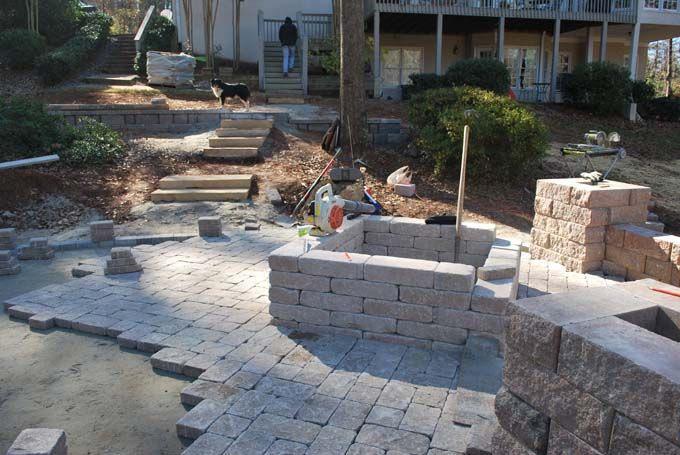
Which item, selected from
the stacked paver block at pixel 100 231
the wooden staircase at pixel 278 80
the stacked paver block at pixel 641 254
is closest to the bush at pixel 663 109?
the wooden staircase at pixel 278 80

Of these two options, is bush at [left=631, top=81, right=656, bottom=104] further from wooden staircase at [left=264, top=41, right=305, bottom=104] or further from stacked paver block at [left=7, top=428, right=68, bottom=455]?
stacked paver block at [left=7, top=428, right=68, bottom=455]

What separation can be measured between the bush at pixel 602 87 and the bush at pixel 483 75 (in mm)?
3681

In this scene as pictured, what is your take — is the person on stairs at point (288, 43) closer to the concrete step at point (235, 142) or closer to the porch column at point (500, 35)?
the porch column at point (500, 35)

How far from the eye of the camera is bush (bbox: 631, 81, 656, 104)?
20.3 metres

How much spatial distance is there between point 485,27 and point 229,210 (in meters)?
16.1

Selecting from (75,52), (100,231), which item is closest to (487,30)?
(75,52)

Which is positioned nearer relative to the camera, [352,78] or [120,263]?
[120,263]

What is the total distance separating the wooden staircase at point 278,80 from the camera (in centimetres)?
1680

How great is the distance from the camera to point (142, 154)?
11.9m

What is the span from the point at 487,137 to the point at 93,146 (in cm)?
775

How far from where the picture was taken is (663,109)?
813 inches

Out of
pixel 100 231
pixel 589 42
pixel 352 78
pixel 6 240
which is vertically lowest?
pixel 6 240

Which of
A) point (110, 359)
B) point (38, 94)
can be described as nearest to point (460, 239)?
point (110, 359)

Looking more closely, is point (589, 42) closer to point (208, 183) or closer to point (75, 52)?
point (208, 183)
